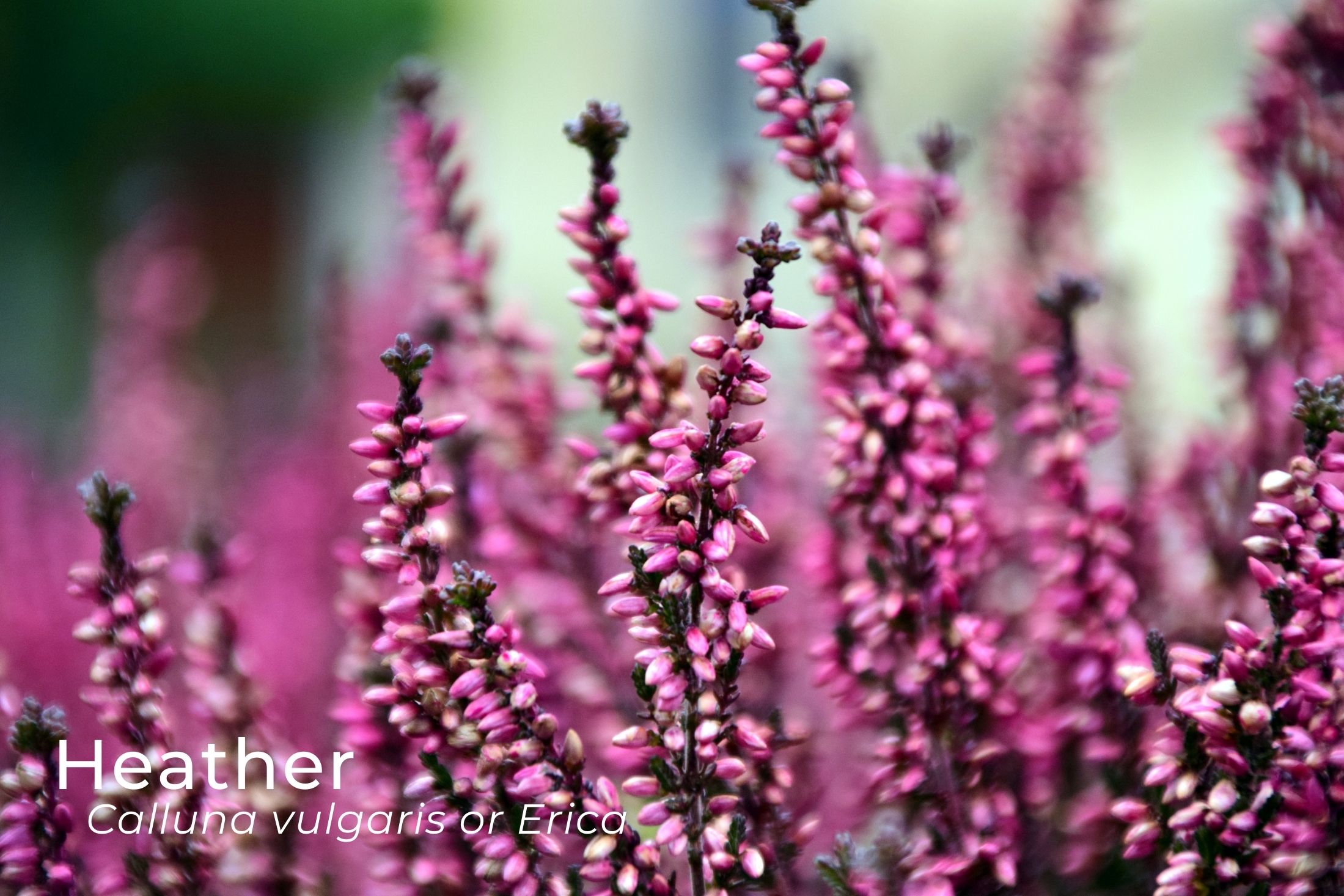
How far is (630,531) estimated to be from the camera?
47cm

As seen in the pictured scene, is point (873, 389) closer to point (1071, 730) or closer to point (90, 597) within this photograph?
point (1071, 730)

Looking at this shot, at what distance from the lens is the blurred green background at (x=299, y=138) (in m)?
2.49

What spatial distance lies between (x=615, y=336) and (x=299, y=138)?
2.84 m

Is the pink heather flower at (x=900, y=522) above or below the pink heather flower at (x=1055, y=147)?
below

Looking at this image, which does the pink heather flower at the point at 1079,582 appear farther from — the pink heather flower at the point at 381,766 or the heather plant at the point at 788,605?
the pink heather flower at the point at 381,766

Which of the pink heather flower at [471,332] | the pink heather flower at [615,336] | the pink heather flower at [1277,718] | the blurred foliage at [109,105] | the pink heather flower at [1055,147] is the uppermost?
the blurred foliage at [109,105]

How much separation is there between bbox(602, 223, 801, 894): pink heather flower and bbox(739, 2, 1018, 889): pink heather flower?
10cm

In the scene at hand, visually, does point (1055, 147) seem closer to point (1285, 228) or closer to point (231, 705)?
point (1285, 228)

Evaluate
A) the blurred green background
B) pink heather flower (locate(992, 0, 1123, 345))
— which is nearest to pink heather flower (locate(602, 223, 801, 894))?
pink heather flower (locate(992, 0, 1123, 345))

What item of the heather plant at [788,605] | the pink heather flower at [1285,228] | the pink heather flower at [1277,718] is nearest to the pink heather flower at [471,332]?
the heather plant at [788,605]

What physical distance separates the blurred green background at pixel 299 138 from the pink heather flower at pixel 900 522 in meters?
1.23

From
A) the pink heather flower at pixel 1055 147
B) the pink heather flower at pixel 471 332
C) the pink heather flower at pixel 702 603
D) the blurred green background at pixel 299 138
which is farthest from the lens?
the blurred green background at pixel 299 138

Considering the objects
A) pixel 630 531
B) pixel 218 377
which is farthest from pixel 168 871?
pixel 218 377

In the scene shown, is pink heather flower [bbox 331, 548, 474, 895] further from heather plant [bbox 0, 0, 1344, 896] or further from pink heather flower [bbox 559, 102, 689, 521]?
pink heather flower [bbox 559, 102, 689, 521]
